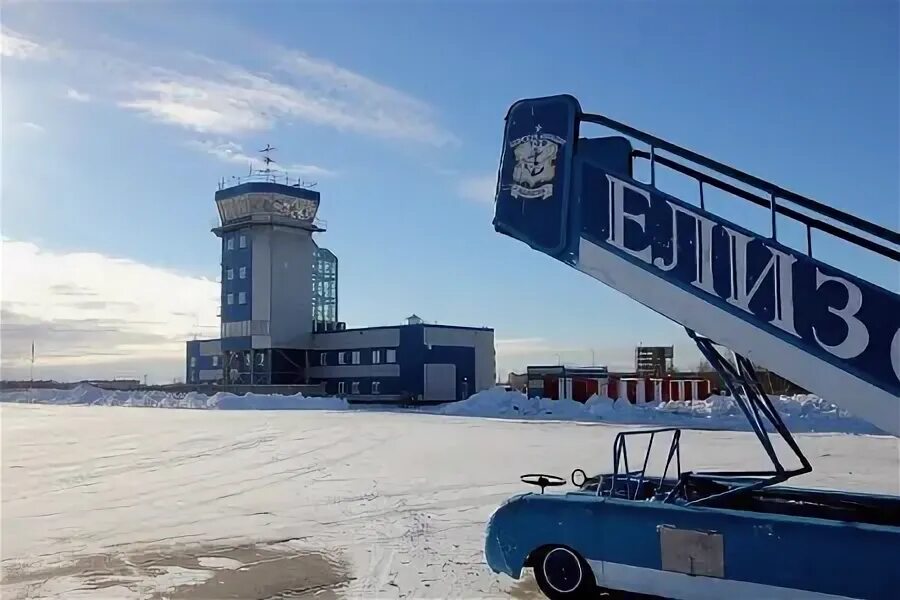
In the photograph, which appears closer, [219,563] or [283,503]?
[219,563]

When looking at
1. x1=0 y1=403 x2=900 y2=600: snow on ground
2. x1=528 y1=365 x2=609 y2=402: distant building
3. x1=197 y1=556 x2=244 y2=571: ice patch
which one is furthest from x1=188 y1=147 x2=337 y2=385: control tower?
x1=197 y1=556 x2=244 y2=571: ice patch

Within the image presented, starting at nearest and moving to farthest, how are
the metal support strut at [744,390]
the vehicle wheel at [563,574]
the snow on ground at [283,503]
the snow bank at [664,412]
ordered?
the metal support strut at [744,390] < the vehicle wheel at [563,574] < the snow on ground at [283,503] < the snow bank at [664,412]

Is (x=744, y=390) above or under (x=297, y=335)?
under

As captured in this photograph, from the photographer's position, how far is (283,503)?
10969 millimetres

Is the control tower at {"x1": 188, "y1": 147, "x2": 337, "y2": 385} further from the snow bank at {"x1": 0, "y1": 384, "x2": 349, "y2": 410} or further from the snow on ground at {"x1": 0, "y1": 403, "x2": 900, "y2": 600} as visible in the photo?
the snow on ground at {"x1": 0, "y1": 403, "x2": 900, "y2": 600}

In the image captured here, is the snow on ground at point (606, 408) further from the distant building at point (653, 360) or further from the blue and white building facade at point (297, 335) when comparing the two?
the distant building at point (653, 360)

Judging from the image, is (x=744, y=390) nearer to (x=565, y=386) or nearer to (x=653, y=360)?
(x=565, y=386)

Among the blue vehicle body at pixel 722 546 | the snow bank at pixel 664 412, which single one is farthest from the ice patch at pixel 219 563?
the snow bank at pixel 664 412

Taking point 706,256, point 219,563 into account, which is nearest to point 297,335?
point 219,563

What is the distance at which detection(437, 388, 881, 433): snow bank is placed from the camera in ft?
96.8

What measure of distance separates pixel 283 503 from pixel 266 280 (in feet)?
151

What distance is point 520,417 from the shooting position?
115 feet

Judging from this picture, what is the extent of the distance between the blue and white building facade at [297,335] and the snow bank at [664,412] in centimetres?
1107

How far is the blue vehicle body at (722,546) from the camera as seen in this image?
507 centimetres
